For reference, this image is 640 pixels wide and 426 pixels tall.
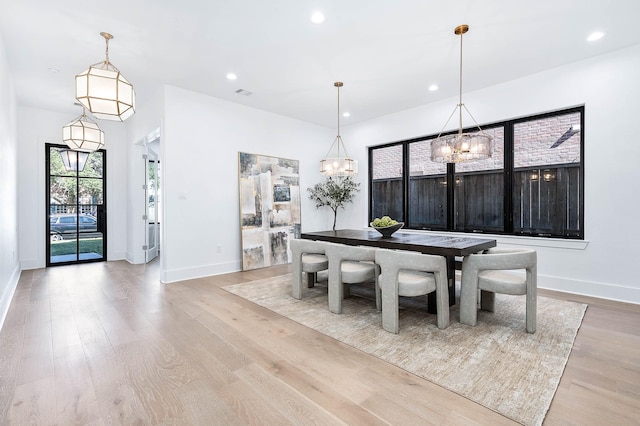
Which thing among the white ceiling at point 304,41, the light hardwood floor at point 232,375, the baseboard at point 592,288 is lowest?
the light hardwood floor at point 232,375

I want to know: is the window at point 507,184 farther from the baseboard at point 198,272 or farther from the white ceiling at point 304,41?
the baseboard at point 198,272

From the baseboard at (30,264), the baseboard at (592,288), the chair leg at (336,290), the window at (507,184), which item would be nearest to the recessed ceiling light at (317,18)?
the chair leg at (336,290)

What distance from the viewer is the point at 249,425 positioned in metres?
1.63

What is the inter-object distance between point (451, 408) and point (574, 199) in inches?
153

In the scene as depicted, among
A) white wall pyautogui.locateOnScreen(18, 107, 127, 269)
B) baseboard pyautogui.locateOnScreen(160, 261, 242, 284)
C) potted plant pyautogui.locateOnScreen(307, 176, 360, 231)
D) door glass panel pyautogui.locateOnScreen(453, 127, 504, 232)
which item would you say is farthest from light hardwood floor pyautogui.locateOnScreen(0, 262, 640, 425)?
potted plant pyautogui.locateOnScreen(307, 176, 360, 231)

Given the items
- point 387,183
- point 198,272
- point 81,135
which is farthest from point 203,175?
point 387,183

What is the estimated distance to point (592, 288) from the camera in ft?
13.0

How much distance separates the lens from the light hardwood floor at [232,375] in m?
1.72

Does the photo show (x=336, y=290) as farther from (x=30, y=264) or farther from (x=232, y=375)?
(x=30, y=264)

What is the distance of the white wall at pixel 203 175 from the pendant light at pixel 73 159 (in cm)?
310

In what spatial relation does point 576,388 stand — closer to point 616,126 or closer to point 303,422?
point 303,422

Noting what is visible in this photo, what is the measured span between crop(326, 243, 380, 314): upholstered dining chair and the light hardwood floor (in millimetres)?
537

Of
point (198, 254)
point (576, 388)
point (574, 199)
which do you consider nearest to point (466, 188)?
point (574, 199)

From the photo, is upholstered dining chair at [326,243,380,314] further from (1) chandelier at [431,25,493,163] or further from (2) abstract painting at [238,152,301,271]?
(2) abstract painting at [238,152,301,271]
